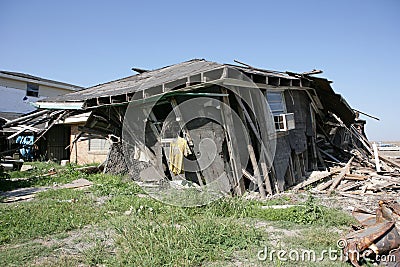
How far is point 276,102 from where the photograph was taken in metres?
8.98

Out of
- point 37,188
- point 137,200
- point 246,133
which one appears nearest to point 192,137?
point 246,133

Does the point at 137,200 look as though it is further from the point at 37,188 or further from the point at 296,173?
the point at 296,173

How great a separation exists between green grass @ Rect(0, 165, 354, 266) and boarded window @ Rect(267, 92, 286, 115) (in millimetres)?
2861

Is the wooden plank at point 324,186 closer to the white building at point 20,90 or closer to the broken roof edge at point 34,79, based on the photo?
the broken roof edge at point 34,79

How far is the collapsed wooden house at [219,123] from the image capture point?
718cm

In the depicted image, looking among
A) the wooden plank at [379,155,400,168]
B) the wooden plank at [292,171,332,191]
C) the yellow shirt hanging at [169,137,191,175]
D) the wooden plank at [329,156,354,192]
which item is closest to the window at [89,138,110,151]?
the yellow shirt hanging at [169,137,191,175]

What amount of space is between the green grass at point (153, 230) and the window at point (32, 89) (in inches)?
729

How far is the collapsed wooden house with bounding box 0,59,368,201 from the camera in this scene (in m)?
7.18

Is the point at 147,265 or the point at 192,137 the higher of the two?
the point at 192,137

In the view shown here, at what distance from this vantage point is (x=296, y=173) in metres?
9.42

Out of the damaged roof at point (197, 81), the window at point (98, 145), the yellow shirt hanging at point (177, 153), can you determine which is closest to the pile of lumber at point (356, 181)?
the damaged roof at point (197, 81)

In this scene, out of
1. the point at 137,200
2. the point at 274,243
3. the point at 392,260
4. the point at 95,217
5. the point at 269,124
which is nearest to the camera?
the point at 392,260

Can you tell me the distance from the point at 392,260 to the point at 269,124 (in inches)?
201

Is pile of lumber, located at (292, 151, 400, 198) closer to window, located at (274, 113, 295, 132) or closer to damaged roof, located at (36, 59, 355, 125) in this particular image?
window, located at (274, 113, 295, 132)
